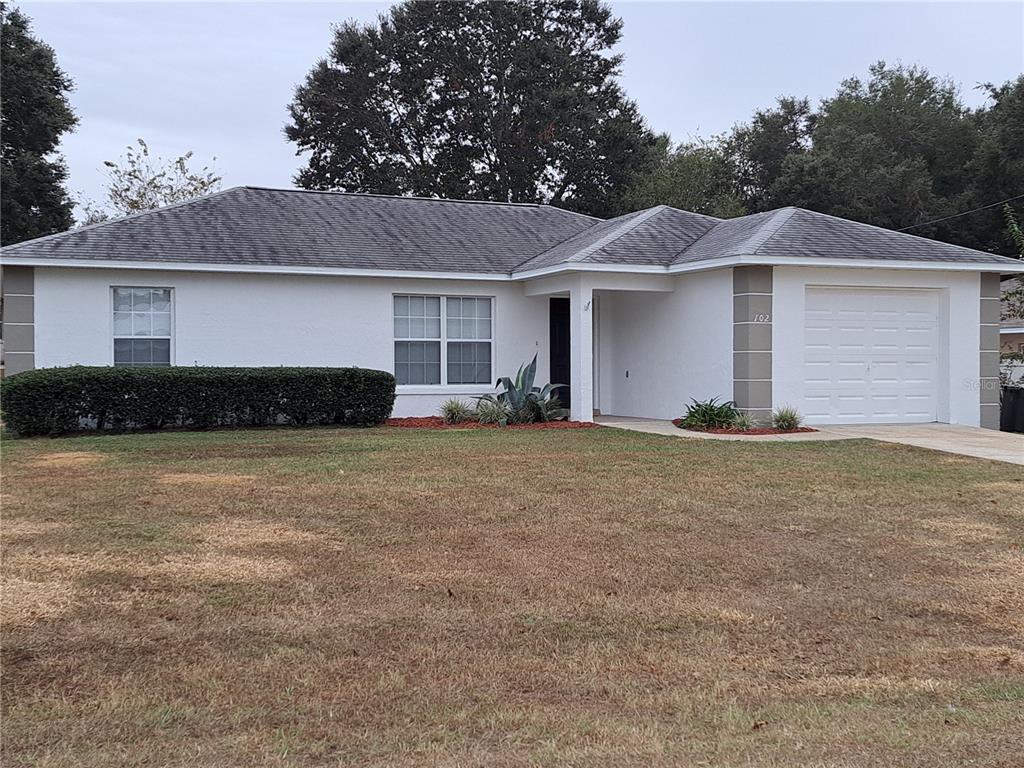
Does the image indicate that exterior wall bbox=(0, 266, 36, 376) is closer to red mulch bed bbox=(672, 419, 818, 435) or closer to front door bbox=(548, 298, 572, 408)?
front door bbox=(548, 298, 572, 408)

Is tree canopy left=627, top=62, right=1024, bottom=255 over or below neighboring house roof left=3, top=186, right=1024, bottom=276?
over

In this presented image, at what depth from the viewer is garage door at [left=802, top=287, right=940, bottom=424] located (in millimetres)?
17234

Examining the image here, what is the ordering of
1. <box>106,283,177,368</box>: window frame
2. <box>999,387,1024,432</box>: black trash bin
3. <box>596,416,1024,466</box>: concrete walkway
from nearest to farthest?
1. <box>596,416,1024,466</box>: concrete walkway
2. <box>106,283,177,368</box>: window frame
3. <box>999,387,1024,432</box>: black trash bin

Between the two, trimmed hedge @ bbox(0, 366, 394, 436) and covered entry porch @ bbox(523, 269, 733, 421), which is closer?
trimmed hedge @ bbox(0, 366, 394, 436)

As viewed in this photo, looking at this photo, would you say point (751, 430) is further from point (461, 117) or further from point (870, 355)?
point (461, 117)

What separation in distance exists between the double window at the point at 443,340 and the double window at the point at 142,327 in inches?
161

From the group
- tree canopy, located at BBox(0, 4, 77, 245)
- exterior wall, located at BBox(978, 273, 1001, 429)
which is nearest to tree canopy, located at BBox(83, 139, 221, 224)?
tree canopy, located at BBox(0, 4, 77, 245)

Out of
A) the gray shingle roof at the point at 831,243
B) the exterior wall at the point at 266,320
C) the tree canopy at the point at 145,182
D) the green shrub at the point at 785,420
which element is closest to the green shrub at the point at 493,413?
the exterior wall at the point at 266,320

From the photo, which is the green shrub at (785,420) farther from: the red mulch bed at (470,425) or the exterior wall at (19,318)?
the exterior wall at (19,318)

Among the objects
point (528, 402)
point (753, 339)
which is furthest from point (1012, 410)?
point (528, 402)

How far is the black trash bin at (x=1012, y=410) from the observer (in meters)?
18.5

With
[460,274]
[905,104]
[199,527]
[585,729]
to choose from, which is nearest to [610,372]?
[460,274]

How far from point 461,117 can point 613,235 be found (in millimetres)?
22260

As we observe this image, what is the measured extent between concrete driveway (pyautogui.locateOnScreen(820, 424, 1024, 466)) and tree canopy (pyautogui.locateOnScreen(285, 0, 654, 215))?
2425 centimetres
